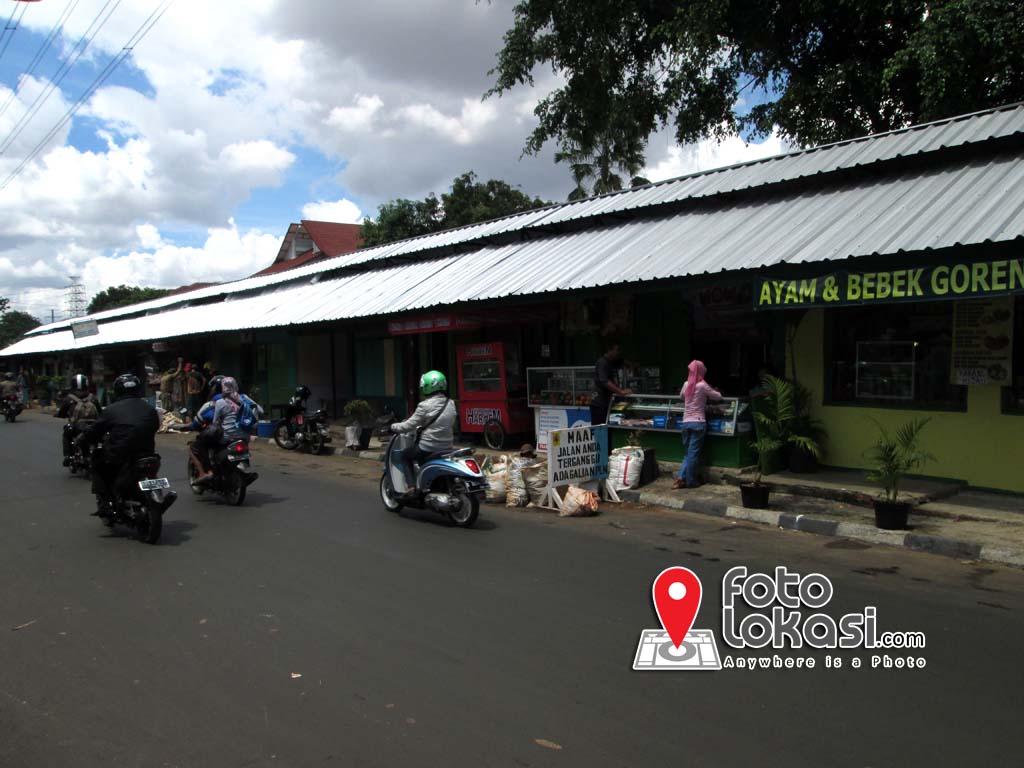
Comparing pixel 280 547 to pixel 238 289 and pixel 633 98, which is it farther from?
pixel 238 289

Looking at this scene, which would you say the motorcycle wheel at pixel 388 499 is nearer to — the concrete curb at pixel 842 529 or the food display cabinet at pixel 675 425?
the concrete curb at pixel 842 529

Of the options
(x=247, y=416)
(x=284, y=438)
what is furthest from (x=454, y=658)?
(x=284, y=438)

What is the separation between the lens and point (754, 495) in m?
8.62

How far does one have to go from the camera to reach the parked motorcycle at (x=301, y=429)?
15852 millimetres

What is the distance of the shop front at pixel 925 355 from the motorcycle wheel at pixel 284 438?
10.6 m

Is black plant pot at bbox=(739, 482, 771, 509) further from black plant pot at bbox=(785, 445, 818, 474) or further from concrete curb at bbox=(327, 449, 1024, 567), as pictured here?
black plant pot at bbox=(785, 445, 818, 474)

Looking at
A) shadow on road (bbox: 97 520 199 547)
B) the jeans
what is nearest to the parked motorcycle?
shadow on road (bbox: 97 520 199 547)

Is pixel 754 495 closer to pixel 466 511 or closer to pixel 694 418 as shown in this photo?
pixel 694 418

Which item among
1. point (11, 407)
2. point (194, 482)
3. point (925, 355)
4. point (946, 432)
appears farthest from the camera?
point (11, 407)

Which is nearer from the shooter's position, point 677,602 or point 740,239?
point 677,602

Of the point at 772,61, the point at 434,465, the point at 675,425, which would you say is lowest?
the point at 434,465

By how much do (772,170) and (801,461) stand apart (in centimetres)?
470

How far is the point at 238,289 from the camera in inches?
1112

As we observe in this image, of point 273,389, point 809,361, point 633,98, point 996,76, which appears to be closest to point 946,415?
point 809,361
